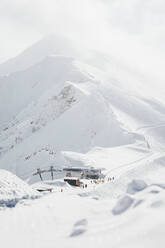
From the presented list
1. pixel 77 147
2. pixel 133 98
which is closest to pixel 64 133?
pixel 77 147

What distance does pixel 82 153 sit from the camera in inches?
1940

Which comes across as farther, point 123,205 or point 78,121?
point 78,121

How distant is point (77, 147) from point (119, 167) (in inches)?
662

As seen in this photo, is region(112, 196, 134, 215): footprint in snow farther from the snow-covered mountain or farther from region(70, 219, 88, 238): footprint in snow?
the snow-covered mountain

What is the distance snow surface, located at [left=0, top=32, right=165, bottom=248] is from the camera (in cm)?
788

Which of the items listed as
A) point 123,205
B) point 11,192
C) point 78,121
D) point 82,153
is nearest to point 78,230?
point 123,205

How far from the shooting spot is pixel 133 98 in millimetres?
72375

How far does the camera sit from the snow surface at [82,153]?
310 inches

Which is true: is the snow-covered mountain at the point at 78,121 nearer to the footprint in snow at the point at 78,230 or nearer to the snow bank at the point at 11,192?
the snow bank at the point at 11,192

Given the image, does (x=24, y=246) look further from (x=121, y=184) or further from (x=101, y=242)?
(x=121, y=184)

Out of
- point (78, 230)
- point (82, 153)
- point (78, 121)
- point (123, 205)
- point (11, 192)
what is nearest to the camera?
point (78, 230)

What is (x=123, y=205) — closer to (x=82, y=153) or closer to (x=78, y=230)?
(x=78, y=230)

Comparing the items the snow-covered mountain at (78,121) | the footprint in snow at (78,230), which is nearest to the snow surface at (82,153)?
the footprint in snow at (78,230)

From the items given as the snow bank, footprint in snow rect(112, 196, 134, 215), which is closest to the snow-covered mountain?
the snow bank
